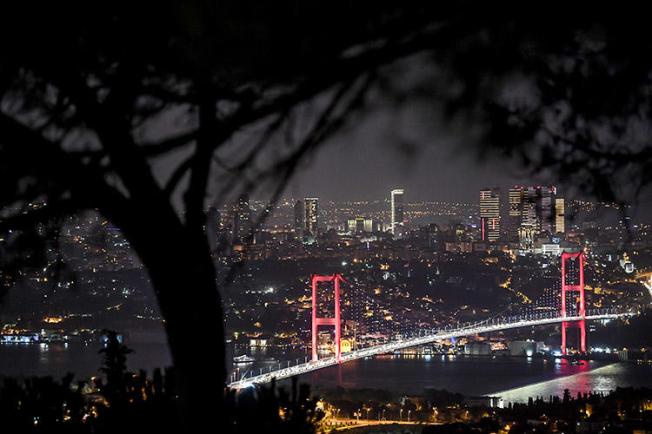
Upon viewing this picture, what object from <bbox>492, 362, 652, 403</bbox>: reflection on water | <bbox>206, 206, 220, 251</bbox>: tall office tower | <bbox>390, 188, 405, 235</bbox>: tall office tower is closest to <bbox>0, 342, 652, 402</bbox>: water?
<bbox>492, 362, 652, 403</bbox>: reflection on water

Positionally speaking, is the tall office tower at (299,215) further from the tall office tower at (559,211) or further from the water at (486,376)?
the water at (486,376)

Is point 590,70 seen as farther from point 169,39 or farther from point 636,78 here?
point 169,39

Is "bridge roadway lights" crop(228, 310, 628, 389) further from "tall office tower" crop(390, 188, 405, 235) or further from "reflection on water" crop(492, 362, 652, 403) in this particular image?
"tall office tower" crop(390, 188, 405, 235)

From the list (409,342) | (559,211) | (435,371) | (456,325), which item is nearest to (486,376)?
(435,371)

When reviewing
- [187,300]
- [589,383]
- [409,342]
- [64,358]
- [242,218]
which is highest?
[242,218]

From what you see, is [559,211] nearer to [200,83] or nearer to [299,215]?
[200,83]

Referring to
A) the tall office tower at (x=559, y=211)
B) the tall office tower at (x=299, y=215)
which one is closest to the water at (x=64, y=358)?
the tall office tower at (x=299, y=215)

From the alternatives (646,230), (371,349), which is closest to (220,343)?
(646,230)
